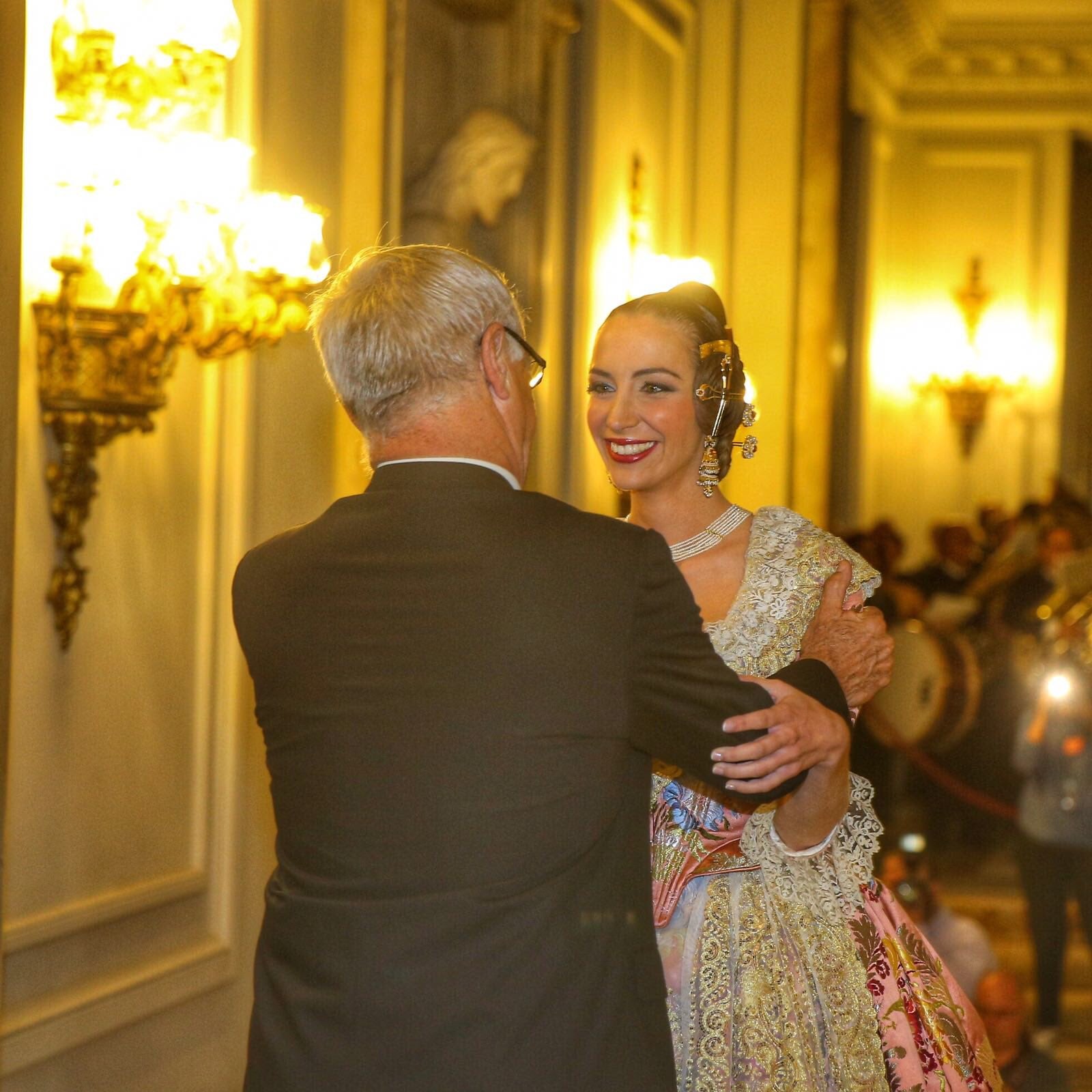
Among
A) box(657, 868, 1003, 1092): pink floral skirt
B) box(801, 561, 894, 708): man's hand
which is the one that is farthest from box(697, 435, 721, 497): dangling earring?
box(657, 868, 1003, 1092): pink floral skirt

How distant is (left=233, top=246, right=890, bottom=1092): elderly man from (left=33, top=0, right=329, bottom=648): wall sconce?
4.71 ft

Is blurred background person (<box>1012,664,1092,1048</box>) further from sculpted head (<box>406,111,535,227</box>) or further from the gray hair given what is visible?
the gray hair

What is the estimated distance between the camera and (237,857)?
402 centimetres

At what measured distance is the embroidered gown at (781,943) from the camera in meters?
2.30

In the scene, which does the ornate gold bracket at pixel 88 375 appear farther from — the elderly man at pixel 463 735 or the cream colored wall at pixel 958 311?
the cream colored wall at pixel 958 311

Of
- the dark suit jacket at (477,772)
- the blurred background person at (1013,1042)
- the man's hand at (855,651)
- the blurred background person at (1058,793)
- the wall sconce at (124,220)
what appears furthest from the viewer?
the blurred background person at (1058,793)

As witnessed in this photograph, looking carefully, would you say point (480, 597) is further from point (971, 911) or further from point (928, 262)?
point (928, 262)

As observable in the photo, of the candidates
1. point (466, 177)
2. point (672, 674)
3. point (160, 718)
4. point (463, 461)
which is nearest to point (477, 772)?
point (672, 674)

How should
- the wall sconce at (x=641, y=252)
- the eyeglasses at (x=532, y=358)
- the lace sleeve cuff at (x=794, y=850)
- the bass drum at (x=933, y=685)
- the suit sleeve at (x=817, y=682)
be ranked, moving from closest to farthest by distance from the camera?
1. the eyeglasses at (x=532, y=358)
2. the suit sleeve at (x=817, y=682)
3. the lace sleeve cuff at (x=794, y=850)
4. the wall sconce at (x=641, y=252)
5. the bass drum at (x=933, y=685)

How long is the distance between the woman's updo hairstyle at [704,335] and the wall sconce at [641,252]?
150 inches

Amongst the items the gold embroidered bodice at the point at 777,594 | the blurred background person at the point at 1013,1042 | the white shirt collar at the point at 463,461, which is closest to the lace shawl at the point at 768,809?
the gold embroidered bodice at the point at 777,594

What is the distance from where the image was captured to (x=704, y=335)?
2465 mm

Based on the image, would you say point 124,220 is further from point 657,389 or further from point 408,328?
point 408,328

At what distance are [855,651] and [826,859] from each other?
0.42 m
